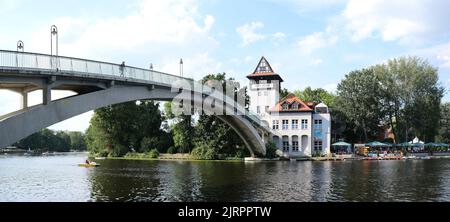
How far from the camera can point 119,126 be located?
7756cm

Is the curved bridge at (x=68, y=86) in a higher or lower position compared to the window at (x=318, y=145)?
higher

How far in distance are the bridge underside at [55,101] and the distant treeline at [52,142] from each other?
10870cm

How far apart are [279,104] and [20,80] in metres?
48.7

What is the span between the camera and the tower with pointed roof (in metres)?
74.7

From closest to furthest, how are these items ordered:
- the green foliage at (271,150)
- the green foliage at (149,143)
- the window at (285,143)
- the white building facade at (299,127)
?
the green foliage at (271,150)
the white building facade at (299,127)
the window at (285,143)
the green foliage at (149,143)

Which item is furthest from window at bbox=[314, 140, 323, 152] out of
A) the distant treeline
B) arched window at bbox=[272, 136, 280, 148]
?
the distant treeline

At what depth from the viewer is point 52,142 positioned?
14188 cm

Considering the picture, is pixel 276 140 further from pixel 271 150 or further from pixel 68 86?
pixel 68 86

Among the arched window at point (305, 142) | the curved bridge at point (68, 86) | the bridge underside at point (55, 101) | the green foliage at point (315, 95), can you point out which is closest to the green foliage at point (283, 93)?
the green foliage at point (315, 95)

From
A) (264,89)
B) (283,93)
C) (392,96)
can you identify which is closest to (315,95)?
(283,93)

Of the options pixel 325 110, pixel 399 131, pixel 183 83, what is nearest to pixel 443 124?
pixel 399 131

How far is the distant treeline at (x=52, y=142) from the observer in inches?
5187

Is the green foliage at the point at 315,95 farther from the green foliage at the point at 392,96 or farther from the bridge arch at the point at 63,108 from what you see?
the bridge arch at the point at 63,108

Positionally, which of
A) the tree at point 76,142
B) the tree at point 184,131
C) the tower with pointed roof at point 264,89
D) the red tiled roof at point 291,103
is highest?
the tower with pointed roof at point 264,89
